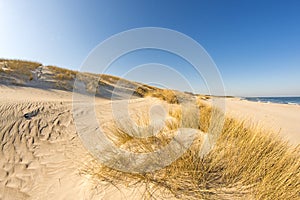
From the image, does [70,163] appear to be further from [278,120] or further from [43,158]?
[278,120]

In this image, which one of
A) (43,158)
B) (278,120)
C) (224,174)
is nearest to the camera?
(224,174)

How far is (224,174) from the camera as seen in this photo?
6.99 feet

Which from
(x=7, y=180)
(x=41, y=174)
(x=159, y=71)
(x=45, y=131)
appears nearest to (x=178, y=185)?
(x=41, y=174)

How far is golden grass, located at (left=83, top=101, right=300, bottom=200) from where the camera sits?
178 centimetres

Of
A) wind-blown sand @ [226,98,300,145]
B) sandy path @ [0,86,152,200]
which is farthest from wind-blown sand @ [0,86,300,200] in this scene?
wind-blown sand @ [226,98,300,145]

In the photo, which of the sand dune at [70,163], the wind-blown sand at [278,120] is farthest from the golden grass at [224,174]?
the wind-blown sand at [278,120]

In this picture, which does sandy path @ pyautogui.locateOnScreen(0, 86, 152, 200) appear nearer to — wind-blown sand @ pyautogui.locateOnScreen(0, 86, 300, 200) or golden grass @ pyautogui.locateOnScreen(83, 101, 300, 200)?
wind-blown sand @ pyautogui.locateOnScreen(0, 86, 300, 200)

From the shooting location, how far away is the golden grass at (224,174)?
1.78 m

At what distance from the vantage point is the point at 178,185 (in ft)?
6.63

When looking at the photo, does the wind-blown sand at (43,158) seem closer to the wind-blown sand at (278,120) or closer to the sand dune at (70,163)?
the sand dune at (70,163)

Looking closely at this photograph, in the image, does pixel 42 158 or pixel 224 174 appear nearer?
pixel 224 174

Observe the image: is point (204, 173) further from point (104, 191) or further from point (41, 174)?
point (41, 174)

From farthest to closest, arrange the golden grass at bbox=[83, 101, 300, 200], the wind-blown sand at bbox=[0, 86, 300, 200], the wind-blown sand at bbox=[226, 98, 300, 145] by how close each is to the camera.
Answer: the wind-blown sand at bbox=[226, 98, 300, 145] < the wind-blown sand at bbox=[0, 86, 300, 200] < the golden grass at bbox=[83, 101, 300, 200]

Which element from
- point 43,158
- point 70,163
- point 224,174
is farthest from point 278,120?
point 43,158
